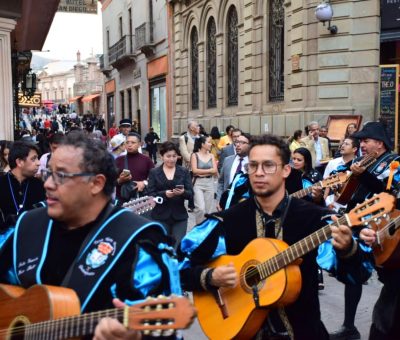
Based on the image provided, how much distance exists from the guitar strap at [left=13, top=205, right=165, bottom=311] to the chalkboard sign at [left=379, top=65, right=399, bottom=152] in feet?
39.7

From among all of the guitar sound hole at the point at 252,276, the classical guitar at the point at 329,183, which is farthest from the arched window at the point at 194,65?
the guitar sound hole at the point at 252,276

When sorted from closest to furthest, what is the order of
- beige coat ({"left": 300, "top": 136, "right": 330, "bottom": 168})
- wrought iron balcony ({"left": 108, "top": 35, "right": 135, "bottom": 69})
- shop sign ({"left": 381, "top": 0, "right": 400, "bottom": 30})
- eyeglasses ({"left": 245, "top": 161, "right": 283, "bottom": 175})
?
eyeglasses ({"left": 245, "top": 161, "right": 283, "bottom": 175}), beige coat ({"left": 300, "top": 136, "right": 330, "bottom": 168}), shop sign ({"left": 381, "top": 0, "right": 400, "bottom": 30}), wrought iron balcony ({"left": 108, "top": 35, "right": 135, "bottom": 69})

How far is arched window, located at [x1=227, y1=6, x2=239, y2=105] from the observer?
65.5 ft

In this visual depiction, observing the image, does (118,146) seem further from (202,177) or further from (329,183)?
(329,183)

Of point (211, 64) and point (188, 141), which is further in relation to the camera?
point (211, 64)

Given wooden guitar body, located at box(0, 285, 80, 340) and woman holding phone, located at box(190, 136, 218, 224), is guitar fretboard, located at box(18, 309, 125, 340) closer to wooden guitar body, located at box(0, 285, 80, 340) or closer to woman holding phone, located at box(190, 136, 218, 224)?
wooden guitar body, located at box(0, 285, 80, 340)

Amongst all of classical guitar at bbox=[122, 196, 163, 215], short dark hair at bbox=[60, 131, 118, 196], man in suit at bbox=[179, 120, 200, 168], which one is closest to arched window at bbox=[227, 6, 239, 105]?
man in suit at bbox=[179, 120, 200, 168]

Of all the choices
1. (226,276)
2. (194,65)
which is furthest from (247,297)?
(194,65)

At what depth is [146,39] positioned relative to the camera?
1166 inches

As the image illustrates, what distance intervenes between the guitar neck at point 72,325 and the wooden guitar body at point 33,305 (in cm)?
3

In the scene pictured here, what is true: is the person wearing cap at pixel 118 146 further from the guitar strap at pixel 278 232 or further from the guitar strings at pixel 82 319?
the guitar strings at pixel 82 319

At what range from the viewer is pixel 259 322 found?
10.3ft

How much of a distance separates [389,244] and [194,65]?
21.9 meters

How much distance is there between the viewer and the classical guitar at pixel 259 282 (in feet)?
9.41
